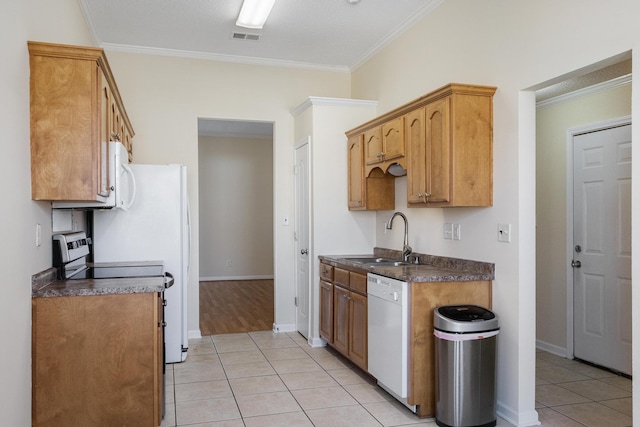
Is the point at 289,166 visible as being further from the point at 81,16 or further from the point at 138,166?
the point at 81,16

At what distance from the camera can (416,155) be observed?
363 cm

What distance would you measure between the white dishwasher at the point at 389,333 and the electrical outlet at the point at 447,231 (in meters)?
0.63

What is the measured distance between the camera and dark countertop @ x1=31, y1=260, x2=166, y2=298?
2553 millimetres

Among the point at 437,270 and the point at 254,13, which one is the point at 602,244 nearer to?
the point at 437,270

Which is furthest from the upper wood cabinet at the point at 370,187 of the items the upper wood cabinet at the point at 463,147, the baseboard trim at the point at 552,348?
the baseboard trim at the point at 552,348

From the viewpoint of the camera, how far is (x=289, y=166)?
219 inches

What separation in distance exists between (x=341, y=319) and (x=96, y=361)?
213 cm

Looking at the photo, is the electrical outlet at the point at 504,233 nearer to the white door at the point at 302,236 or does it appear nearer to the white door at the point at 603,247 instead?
the white door at the point at 603,247

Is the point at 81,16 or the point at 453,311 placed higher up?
the point at 81,16

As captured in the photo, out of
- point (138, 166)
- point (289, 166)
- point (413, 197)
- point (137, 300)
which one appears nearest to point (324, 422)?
point (137, 300)

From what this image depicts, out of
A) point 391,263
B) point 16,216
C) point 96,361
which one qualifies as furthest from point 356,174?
point 16,216

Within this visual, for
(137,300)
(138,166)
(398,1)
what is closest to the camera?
(137,300)

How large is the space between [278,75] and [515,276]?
3486 mm

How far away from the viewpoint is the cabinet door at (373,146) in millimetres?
4258
